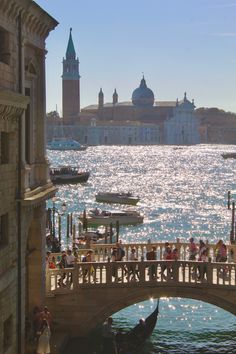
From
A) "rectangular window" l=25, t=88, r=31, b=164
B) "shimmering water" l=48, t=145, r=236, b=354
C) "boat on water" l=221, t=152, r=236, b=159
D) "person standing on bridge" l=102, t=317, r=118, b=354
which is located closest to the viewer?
"rectangular window" l=25, t=88, r=31, b=164

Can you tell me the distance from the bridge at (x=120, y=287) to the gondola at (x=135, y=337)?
785mm

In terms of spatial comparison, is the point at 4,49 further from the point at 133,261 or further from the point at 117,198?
the point at 117,198

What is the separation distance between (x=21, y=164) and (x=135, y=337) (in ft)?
21.6

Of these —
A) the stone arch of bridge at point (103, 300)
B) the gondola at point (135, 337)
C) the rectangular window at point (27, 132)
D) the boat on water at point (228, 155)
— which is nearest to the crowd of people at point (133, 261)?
the stone arch of bridge at point (103, 300)

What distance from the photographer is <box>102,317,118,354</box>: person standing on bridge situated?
18.3 metres

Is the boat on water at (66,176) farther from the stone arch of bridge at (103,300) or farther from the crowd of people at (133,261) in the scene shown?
the stone arch of bridge at (103,300)

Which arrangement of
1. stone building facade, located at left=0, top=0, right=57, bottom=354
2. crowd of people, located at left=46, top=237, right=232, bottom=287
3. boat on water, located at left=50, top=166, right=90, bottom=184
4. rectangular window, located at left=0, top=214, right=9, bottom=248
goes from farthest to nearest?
boat on water, located at left=50, top=166, right=90, bottom=184
crowd of people, located at left=46, top=237, right=232, bottom=287
rectangular window, located at left=0, top=214, right=9, bottom=248
stone building facade, located at left=0, top=0, right=57, bottom=354

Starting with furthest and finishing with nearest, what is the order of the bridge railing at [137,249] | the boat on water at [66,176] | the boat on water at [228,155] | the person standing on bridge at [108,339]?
the boat on water at [228,155], the boat on water at [66,176], the bridge railing at [137,249], the person standing on bridge at [108,339]

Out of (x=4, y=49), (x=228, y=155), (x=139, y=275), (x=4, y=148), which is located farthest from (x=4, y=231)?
(x=228, y=155)

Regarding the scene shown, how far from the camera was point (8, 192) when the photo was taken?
569 inches

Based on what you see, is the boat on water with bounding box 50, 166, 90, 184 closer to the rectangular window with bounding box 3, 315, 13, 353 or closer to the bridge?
the bridge

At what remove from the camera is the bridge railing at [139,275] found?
1867 cm

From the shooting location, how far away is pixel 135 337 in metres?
19.3

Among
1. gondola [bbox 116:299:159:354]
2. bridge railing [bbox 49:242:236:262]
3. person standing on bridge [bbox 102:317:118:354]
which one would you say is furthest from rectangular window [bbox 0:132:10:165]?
bridge railing [bbox 49:242:236:262]
